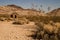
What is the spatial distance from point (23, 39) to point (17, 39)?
459 millimetres

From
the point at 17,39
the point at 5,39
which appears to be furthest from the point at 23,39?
the point at 5,39

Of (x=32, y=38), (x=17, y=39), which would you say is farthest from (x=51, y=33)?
(x=17, y=39)

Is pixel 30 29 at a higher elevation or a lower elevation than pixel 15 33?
lower

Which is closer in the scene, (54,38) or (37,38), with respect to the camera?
(54,38)

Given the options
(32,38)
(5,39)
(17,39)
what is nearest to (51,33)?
(32,38)

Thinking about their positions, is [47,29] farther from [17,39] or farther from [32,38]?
[17,39]

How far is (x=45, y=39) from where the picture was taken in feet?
39.9

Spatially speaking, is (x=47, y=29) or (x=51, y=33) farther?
(x=47, y=29)

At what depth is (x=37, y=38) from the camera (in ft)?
44.4

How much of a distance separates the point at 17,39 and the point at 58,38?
3161mm

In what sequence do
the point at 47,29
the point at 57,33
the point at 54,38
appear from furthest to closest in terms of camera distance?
1. the point at 47,29
2. the point at 57,33
3. the point at 54,38

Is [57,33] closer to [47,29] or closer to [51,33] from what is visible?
[51,33]

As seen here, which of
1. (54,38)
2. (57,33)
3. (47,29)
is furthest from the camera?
(47,29)

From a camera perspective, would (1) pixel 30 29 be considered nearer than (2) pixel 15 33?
No
